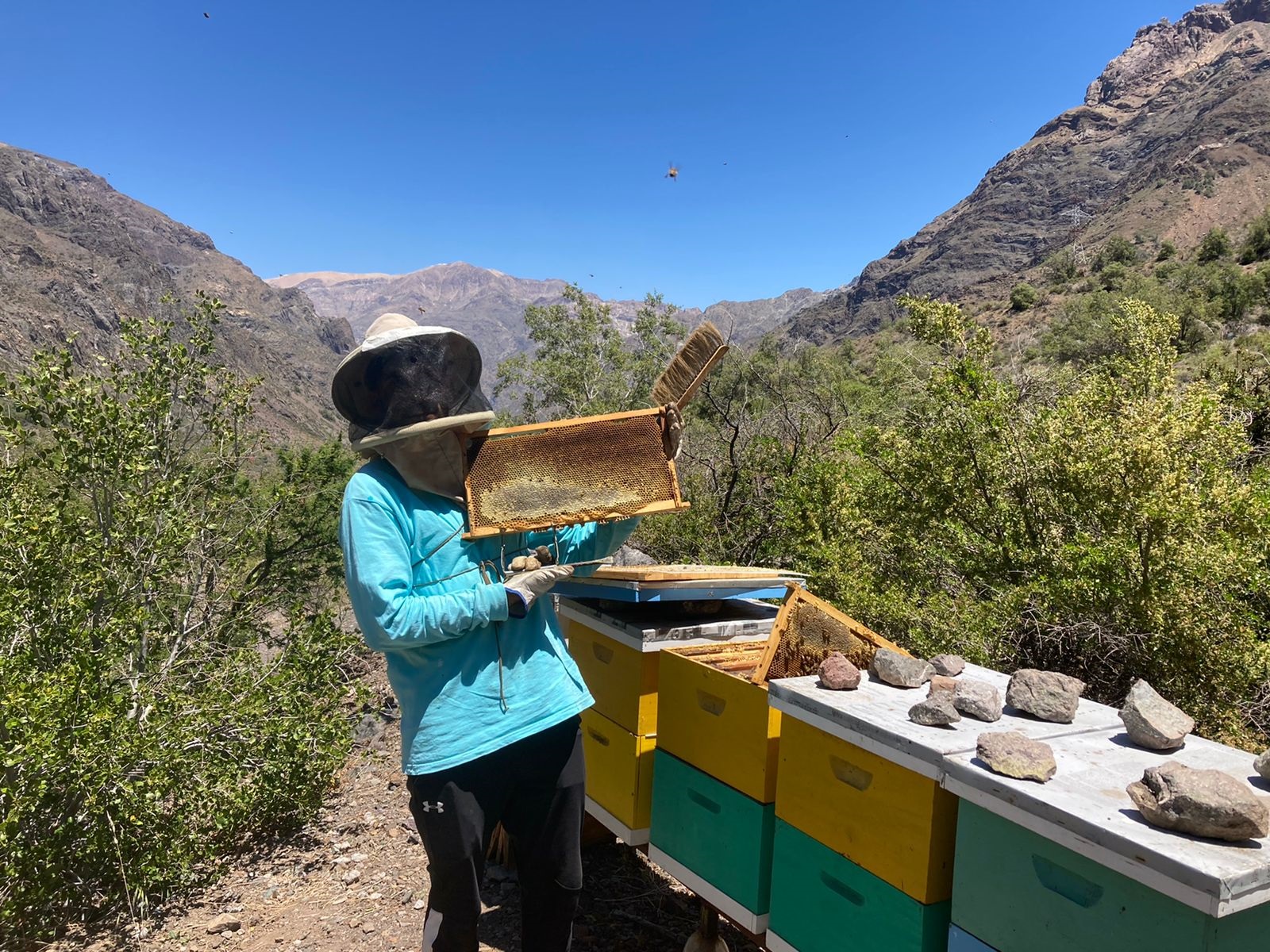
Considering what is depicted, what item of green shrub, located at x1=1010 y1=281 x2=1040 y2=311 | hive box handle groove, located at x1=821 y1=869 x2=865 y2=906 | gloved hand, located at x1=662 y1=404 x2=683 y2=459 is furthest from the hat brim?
green shrub, located at x1=1010 y1=281 x2=1040 y2=311

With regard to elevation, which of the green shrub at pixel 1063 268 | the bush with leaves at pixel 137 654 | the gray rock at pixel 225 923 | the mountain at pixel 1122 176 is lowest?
the gray rock at pixel 225 923

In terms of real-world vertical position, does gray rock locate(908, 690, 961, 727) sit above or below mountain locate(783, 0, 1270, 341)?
below

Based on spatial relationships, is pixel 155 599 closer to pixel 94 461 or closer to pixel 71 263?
pixel 94 461

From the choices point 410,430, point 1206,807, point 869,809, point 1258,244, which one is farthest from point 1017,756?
point 1258,244

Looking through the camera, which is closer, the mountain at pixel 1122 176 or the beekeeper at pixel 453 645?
the beekeeper at pixel 453 645

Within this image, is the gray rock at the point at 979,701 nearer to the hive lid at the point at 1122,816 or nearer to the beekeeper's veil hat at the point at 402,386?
the hive lid at the point at 1122,816

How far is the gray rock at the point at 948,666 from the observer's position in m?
2.30

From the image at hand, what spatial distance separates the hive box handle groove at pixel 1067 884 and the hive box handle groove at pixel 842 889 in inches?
21.2

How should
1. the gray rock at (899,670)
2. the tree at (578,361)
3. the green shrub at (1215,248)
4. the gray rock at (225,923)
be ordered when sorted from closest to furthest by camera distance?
the gray rock at (899,670) → the gray rock at (225,923) → the tree at (578,361) → the green shrub at (1215,248)

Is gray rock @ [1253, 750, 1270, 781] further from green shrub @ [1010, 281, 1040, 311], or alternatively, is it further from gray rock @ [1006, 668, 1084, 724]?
green shrub @ [1010, 281, 1040, 311]

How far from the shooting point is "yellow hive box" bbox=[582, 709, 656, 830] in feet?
9.25

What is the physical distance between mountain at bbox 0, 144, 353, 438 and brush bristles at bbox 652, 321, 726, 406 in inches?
1115

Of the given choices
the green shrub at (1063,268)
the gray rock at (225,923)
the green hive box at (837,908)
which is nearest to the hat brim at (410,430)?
the green hive box at (837,908)

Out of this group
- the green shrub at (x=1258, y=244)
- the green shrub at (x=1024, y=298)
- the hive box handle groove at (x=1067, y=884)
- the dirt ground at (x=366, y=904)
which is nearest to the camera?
the hive box handle groove at (x=1067, y=884)
